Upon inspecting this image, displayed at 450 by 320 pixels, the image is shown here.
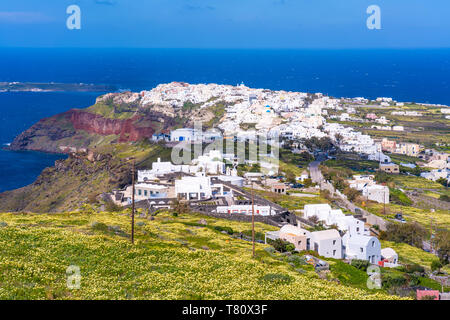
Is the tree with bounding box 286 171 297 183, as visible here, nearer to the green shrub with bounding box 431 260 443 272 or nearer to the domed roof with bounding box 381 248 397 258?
the domed roof with bounding box 381 248 397 258

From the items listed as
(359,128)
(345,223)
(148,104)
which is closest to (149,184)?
(345,223)

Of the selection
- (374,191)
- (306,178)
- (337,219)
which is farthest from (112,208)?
(374,191)

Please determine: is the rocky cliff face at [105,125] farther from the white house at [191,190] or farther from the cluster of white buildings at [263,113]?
the white house at [191,190]

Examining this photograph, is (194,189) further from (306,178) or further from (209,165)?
(306,178)

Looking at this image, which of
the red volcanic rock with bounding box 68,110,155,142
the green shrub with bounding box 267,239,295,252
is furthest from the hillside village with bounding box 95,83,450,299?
the red volcanic rock with bounding box 68,110,155,142
